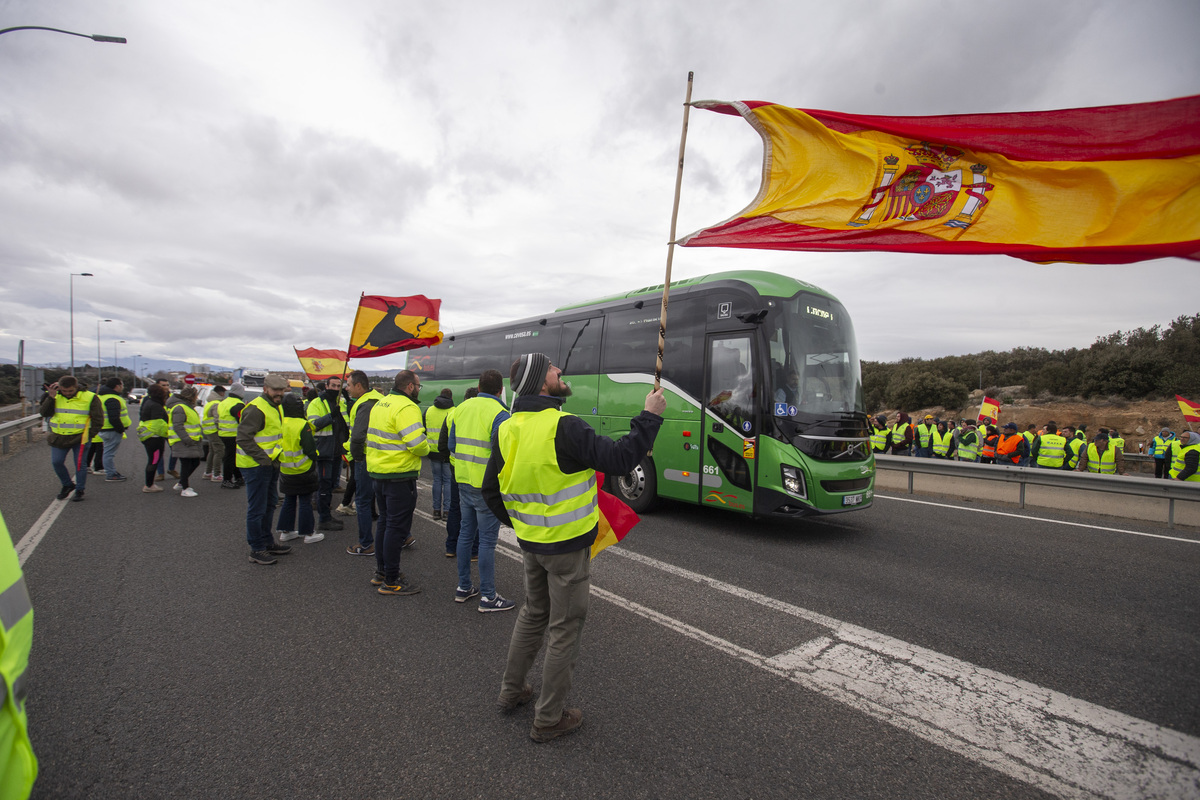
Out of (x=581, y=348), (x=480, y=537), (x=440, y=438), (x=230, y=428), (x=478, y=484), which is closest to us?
(x=480, y=537)

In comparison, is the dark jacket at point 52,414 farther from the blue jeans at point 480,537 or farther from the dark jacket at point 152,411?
the blue jeans at point 480,537

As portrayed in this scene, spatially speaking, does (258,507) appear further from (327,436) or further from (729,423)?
(729,423)

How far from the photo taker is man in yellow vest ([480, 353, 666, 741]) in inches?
109

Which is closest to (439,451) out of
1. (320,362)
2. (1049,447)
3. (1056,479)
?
(1056,479)

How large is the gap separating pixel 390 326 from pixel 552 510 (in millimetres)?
8114

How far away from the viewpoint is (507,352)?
1172 cm

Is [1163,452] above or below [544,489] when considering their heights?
below

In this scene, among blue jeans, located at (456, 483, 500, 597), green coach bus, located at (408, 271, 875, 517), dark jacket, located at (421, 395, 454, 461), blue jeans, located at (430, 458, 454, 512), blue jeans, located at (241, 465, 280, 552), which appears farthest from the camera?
blue jeans, located at (430, 458, 454, 512)

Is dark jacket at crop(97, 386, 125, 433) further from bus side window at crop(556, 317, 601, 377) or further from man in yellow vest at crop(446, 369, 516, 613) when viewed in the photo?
man in yellow vest at crop(446, 369, 516, 613)

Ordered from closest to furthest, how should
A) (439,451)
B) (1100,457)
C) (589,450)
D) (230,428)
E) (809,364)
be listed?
(589,450), (439,451), (809,364), (230,428), (1100,457)

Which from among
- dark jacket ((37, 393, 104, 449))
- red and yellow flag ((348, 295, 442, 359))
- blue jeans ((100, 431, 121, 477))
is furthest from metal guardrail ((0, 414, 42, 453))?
red and yellow flag ((348, 295, 442, 359))

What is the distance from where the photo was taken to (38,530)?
6.55 metres

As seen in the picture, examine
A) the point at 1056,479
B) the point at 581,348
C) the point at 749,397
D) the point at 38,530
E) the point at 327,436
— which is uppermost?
the point at 581,348

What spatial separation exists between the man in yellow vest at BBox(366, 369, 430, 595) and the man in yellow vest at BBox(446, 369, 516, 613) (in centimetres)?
41
